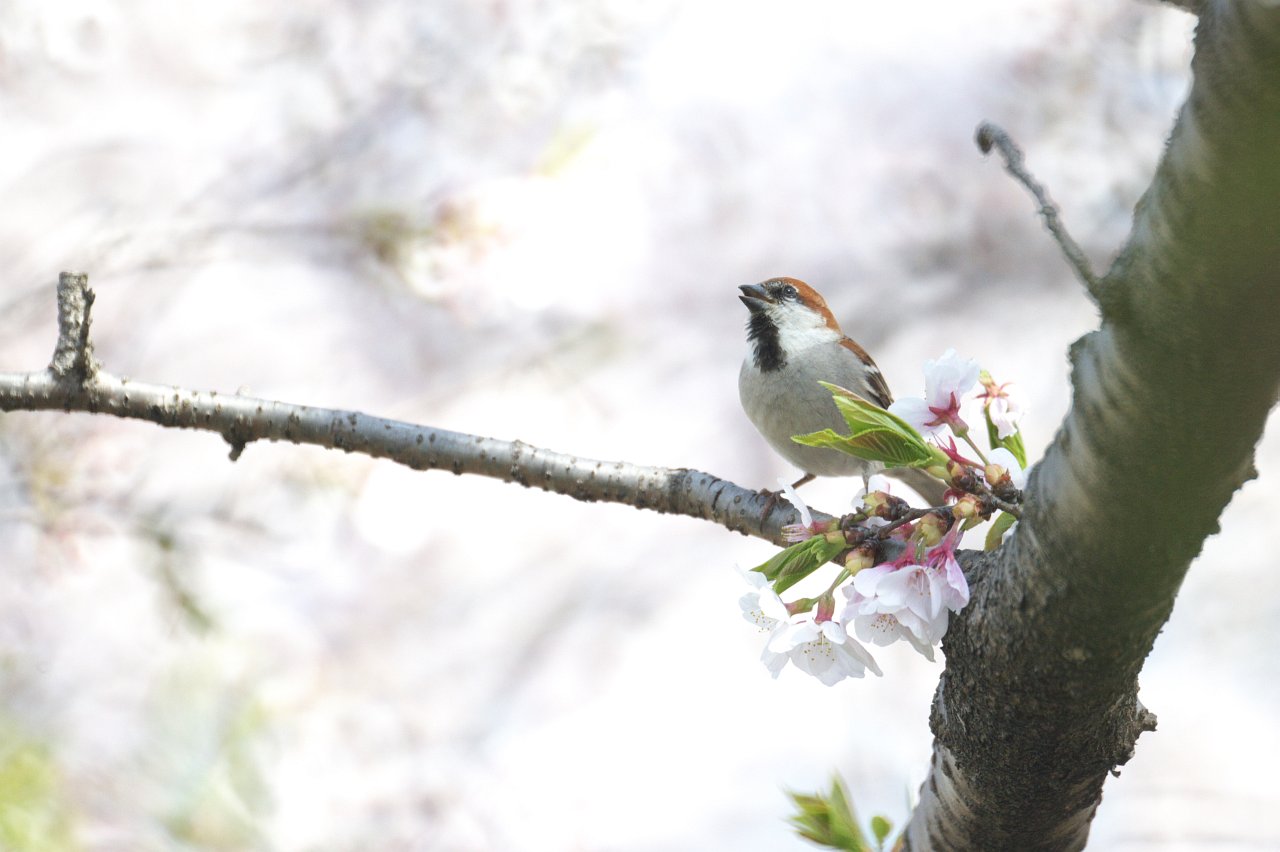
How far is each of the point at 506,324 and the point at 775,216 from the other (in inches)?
34.0

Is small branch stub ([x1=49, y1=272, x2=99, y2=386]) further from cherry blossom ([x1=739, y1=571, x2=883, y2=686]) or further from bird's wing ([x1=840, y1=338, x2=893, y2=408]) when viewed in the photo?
bird's wing ([x1=840, y1=338, x2=893, y2=408])

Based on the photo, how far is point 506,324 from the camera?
3295mm

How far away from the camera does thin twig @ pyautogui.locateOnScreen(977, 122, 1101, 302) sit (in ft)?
2.53

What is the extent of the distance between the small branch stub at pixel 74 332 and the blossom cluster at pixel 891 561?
1070 mm

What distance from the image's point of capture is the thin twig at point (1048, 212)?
772 millimetres

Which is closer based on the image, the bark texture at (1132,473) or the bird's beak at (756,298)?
the bark texture at (1132,473)

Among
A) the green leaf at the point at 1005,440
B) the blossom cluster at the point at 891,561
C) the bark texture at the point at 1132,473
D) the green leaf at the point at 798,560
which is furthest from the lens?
the green leaf at the point at 1005,440

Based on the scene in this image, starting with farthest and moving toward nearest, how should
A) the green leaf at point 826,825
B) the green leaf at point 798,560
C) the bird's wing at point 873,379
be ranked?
the bird's wing at point 873,379
the green leaf at point 826,825
the green leaf at point 798,560

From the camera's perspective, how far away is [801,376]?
2484mm

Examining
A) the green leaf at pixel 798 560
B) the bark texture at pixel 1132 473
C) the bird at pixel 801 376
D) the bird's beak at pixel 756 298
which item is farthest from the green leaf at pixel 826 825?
the bird's beak at pixel 756 298

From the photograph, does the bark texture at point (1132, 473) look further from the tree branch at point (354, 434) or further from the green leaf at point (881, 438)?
the tree branch at point (354, 434)

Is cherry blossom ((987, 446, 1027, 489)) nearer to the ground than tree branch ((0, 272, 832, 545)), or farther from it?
nearer to the ground

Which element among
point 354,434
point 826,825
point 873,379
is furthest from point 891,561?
point 873,379

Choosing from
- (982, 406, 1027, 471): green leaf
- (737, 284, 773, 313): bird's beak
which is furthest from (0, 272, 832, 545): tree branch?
(737, 284, 773, 313): bird's beak
